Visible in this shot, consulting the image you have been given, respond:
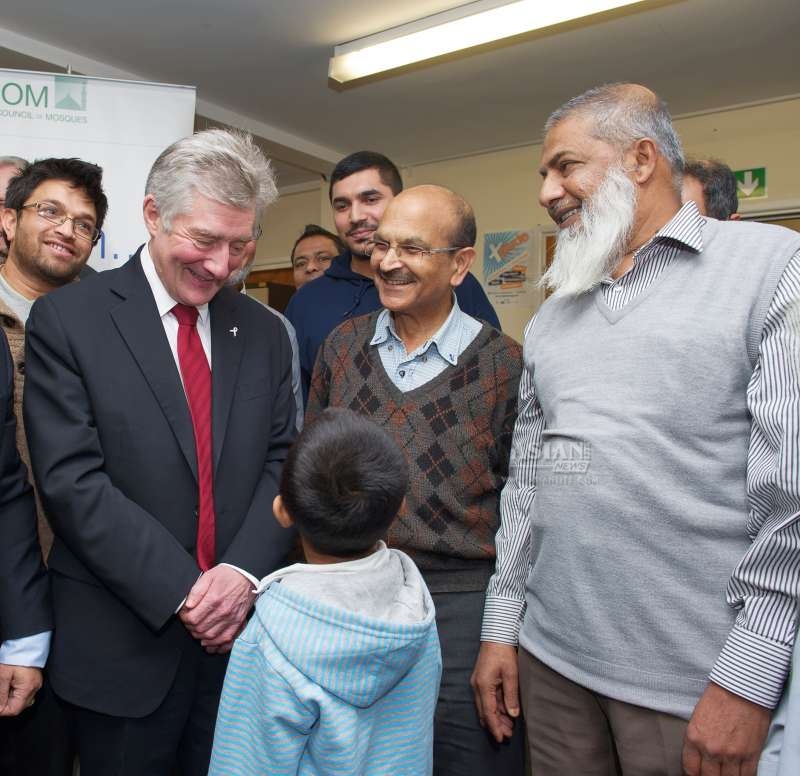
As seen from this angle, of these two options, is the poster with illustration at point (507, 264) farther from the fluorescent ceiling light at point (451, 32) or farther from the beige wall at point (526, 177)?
the fluorescent ceiling light at point (451, 32)

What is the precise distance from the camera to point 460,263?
1.80m

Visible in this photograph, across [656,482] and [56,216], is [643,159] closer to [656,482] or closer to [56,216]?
[656,482]

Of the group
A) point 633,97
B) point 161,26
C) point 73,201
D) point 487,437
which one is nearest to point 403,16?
point 161,26

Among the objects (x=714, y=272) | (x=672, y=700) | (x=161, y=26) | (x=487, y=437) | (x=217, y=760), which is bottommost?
(x=217, y=760)

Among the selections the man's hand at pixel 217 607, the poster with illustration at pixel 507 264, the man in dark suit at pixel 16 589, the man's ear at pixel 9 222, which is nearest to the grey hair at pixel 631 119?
the man's hand at pixel 217 607

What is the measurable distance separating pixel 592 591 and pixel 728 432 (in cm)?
36

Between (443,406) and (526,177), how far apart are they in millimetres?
5001

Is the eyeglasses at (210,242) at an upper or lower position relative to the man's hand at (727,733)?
upper

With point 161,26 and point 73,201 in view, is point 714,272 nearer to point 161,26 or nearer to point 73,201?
point 73,201

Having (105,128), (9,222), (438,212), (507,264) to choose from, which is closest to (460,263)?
(438,212)

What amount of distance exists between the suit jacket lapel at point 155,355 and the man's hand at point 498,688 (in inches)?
28.2

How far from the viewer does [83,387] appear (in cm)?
142

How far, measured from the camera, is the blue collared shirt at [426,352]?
1700mm

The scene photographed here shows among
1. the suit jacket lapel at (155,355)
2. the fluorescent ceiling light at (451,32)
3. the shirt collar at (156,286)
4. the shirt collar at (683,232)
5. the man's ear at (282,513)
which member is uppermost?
the fluorescent ceiling light at (451,32)
